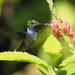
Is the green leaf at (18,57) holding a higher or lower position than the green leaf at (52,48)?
lower

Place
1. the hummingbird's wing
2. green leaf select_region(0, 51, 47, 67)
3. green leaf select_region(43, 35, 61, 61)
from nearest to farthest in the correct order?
green leaf select_region(0, 51, 47, 67) → green leaf select_region(43, 35, 61, 61) → the hummingbird's wing

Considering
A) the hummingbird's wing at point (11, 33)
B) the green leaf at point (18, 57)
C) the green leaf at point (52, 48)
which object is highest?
the green leaf at point (52, 48)

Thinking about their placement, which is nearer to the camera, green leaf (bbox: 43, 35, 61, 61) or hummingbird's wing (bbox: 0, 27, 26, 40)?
green leaf (bbox: 43, 35, 61, 61)

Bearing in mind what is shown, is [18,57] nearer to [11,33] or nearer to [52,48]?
[52,48]

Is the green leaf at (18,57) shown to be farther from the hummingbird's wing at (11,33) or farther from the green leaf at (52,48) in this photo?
the hummingbird's wing at (11,33)

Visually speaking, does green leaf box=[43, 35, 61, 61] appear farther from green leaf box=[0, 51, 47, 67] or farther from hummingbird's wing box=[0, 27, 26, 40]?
hummingbird's wing box=[0, 27, 26, 40]

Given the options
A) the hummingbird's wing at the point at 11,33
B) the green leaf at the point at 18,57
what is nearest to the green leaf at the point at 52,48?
the green leaf at the point at 18,57

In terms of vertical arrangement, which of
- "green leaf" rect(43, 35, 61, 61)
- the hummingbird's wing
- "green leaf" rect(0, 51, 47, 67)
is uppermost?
"green leaf" rect(43, 35, 61, 61)

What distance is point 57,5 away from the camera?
3932 millimetres

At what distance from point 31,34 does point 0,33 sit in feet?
1.45

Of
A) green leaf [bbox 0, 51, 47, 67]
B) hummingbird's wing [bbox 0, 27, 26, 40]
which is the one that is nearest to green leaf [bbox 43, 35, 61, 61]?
green leaf [bbox 0, 51, 47, 67]

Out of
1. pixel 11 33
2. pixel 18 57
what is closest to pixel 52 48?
pixel 18 57

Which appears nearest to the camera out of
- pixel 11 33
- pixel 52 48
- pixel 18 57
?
pixel 18 57

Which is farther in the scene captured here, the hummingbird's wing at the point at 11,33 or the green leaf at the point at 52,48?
the hummingbird's wing at the point at 11,33
